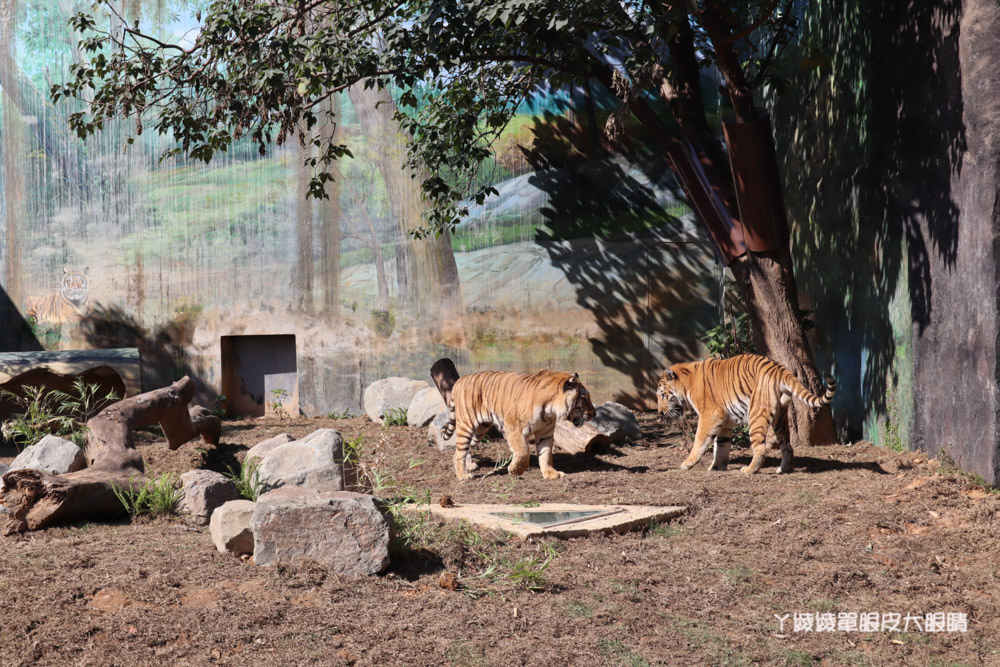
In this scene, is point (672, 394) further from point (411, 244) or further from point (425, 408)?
point (411, 244)

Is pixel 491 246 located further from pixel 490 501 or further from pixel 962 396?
pixel 962 396

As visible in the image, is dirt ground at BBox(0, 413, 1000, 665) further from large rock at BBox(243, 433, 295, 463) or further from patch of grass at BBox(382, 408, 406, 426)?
patch of grass at BBox(382, 408, 406, 426)

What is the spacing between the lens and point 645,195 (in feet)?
37.3

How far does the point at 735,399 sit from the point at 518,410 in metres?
1.70

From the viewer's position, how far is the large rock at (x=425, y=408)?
993cm

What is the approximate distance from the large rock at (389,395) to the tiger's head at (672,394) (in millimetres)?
3779

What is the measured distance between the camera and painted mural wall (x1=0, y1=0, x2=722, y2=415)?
11.4m

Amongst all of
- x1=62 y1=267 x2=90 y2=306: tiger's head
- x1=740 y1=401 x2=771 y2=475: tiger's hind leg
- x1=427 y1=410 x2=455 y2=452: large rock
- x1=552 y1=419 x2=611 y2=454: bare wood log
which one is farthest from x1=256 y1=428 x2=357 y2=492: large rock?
x1=62 y1=267 x2=90 y2=306: tiger's head

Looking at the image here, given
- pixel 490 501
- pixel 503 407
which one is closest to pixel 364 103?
pixel 503 407

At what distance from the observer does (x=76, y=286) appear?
1212 cm

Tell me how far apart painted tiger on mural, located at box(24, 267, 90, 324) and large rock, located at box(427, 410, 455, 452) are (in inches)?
225

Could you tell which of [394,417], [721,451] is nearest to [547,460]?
[721,451]

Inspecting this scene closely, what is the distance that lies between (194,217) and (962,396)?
932cm

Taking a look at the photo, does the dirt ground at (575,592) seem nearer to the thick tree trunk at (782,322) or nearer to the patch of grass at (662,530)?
the patch of grass at (662,530)
